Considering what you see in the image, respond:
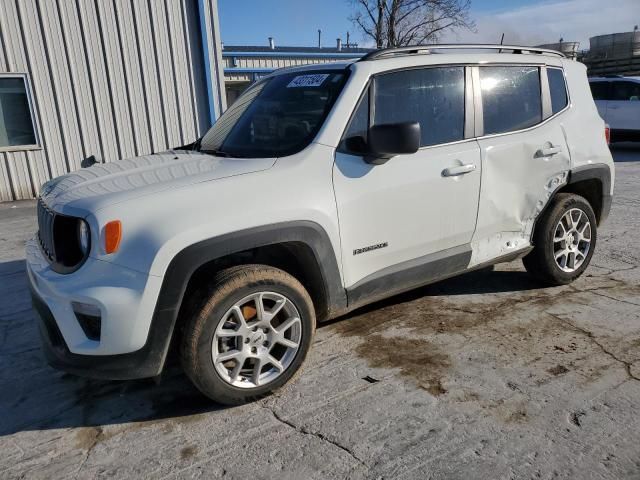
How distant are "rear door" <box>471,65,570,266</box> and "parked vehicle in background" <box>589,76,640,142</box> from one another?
11.0m

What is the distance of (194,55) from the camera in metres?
10.4

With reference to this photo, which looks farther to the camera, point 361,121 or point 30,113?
point 30,113

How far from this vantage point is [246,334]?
277 centimetres

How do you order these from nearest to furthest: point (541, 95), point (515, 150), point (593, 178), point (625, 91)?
point (515, 150)
point (541, 95)
point (593, 178)
point (625, 91)

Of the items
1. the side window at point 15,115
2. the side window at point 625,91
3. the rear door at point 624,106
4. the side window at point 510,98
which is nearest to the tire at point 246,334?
the side window at point 510,98

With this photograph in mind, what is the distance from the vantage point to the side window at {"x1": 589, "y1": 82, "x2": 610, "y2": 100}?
13.8 meters

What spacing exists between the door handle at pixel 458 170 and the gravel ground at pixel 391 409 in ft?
3.66

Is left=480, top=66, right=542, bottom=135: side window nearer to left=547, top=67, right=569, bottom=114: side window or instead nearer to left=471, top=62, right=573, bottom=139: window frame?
left=471, top=62, right=573, bottom=139: window frame

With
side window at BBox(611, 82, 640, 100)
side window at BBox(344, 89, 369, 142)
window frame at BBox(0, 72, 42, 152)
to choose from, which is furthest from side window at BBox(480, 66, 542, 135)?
side window at BBox(611, 82, 640, 100)

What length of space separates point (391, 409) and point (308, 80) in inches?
84.7

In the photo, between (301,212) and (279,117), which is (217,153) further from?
(301,212)

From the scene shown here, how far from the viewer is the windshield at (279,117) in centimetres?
314

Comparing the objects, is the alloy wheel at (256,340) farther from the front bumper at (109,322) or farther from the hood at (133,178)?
the hood at (133,178)

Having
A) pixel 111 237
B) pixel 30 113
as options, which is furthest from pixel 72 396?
pixel 30 113
